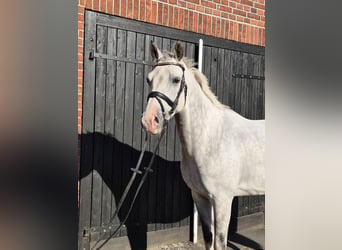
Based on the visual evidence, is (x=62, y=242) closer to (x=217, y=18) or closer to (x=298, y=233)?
(x=298, y=233)

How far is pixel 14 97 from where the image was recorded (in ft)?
2.15

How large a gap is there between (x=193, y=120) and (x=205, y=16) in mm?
738

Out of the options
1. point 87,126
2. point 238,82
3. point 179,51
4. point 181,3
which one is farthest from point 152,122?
point 238,82

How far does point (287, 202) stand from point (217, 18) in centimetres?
194

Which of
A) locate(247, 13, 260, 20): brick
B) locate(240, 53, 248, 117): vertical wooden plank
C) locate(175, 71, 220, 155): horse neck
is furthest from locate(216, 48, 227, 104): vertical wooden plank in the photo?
locate(175, 71, 220, 155): horse neck

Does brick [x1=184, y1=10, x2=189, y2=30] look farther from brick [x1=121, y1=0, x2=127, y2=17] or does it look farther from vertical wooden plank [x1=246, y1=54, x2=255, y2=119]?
vertical wooden plank [x1=246, y1=54, x2=255, y2=119]

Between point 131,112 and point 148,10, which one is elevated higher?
point 148,10

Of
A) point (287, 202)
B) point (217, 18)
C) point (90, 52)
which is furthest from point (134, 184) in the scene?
point (287, 202)

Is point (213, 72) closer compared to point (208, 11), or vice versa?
point (208, 11)

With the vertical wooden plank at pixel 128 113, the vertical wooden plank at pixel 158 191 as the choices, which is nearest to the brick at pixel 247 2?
the vertical wooden plank at pixel 128 113

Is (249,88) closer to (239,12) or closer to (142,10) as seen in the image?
(239,12)

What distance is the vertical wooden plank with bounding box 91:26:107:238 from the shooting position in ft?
7.11

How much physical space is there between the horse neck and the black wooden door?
1.48 feet

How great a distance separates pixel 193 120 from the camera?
204cm
